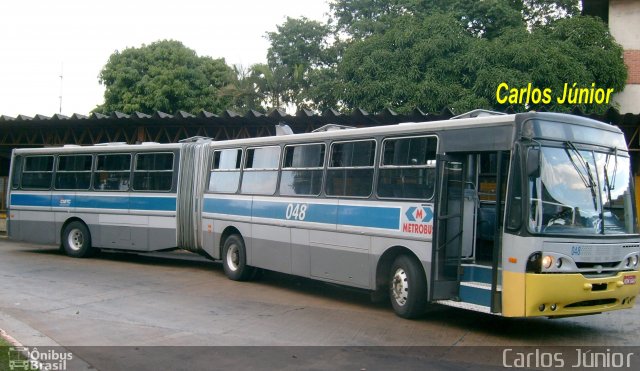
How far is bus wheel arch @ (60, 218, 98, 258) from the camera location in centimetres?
1808


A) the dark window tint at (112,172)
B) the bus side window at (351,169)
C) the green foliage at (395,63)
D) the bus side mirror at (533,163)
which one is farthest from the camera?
the green foliage at (395,63)

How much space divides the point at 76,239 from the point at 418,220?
1182cm

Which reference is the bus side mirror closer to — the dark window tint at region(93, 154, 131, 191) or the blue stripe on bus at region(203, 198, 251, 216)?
the blue stripe on bus at region(203, 198, 251, 216)

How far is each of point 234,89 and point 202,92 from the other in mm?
2882

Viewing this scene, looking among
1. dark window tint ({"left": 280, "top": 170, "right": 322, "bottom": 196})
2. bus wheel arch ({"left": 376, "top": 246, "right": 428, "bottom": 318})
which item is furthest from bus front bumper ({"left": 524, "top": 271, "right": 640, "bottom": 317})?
dark window tint ({"left": 280, "top": 170, "right": 322, "bottom": 196})

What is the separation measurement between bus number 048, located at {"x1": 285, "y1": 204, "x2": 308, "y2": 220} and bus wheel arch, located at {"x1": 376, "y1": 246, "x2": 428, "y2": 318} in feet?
7.39

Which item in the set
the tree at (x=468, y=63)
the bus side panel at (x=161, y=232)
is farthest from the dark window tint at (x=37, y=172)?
the tree at (x=468, y=63)

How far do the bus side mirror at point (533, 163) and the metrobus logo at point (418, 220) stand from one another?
1674 millimetres

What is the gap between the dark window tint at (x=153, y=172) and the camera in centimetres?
1680

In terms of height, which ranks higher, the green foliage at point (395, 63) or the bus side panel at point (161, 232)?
the green foliage at point (395, 63)

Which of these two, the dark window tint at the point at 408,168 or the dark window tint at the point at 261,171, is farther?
the dark window tint at the point at 261,171

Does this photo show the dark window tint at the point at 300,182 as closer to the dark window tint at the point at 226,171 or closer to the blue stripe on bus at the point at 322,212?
the blue stripe on bus at the point at 322,212

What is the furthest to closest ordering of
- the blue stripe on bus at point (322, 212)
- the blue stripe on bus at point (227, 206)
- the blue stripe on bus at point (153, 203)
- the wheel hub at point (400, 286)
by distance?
the blue stripe on bus at point (153, 203), the blue stripe on bus at point (227, 206), the blue stripe on bus at point (322, 212), the wheel hub at point (400, 286)

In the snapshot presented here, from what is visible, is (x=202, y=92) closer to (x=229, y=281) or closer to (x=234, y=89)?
(x=234, y=89)
